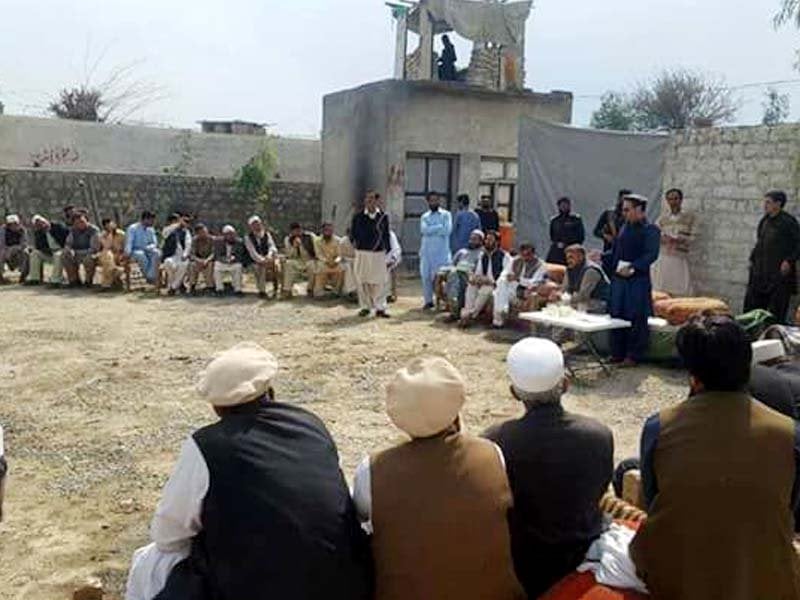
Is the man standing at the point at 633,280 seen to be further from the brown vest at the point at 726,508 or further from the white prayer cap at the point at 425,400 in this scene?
the white prayer cap at the point at 425,400

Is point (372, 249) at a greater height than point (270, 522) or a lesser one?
greater

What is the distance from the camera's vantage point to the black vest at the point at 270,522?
2.21 meters

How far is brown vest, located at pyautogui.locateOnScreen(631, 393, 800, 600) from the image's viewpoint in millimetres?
2221

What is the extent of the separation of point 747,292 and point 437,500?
23.7 ft

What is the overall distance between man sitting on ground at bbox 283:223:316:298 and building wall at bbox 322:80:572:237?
2916mm

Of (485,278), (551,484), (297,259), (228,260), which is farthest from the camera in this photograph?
(297,259)

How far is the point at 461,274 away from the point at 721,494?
25.7 feet

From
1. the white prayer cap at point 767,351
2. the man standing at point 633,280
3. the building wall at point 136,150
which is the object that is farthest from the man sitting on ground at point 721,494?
the building wall at point 136,150

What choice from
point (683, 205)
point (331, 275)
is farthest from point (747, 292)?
point (331, 275)

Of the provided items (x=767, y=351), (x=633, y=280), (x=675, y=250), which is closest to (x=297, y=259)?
(x=675, y=250)

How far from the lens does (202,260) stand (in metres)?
12.3

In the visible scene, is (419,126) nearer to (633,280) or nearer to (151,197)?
(151,197)

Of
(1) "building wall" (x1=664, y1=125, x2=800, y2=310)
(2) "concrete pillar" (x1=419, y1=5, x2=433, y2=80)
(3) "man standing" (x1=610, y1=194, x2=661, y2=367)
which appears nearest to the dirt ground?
(3) "man standing" (x1=610, y1=194, x2=661, y2=367)

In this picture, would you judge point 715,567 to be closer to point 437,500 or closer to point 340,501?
point 437,500
